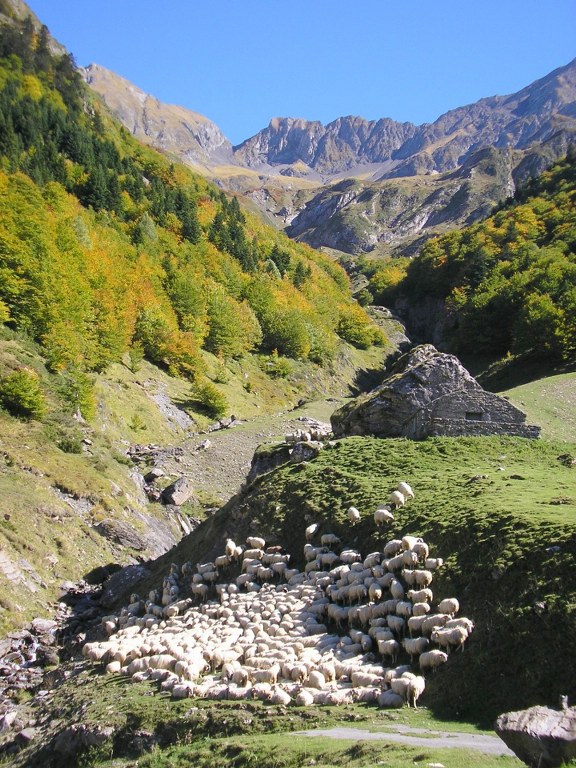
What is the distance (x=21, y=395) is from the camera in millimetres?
35375

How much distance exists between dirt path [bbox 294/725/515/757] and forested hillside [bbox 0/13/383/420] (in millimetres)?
38554

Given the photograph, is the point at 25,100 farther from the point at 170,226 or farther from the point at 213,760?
the point at 213,760

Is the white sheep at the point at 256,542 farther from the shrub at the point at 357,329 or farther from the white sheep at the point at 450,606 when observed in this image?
the shrub at the point at 357,329

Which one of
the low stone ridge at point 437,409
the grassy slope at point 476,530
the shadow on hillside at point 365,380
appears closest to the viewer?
the grassy slope at point 476,530

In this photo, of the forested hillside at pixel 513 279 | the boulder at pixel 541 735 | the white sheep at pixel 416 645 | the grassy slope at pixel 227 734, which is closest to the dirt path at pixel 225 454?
the forested hillside at pixel 513 279

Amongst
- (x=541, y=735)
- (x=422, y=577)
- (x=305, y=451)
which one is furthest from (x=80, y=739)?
(x=305, y=451)

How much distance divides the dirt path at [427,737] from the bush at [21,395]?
30.1 metres

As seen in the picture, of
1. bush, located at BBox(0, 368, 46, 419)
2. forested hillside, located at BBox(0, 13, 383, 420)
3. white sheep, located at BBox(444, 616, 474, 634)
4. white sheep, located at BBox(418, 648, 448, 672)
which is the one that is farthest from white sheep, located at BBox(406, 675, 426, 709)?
forested hillside, located at BBox(0, 13, 383, 420)

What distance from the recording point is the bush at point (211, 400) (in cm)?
6162

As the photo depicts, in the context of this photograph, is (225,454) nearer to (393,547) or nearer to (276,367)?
(393,547)

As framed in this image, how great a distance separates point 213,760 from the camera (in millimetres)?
11078

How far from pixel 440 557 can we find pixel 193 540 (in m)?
15.3

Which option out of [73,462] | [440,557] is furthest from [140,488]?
[440,557]

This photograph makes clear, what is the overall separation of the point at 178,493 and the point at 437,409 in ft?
67.2
